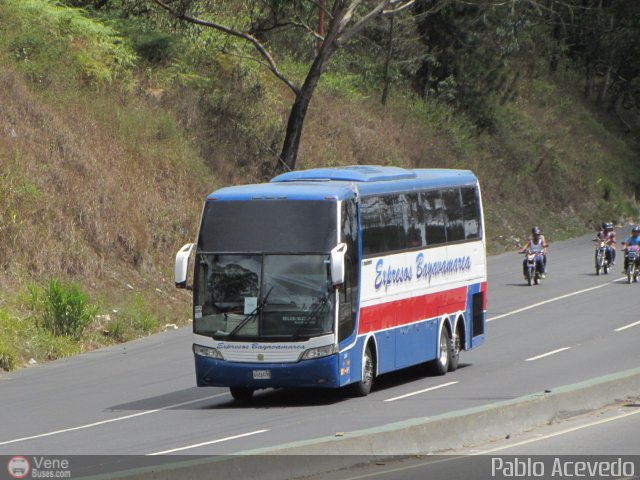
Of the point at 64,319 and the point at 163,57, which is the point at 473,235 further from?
the point at 163,57

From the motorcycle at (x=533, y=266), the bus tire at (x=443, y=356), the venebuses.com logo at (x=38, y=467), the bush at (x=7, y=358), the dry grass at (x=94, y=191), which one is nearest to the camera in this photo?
the venebuses.com logo at (x=38, y=467)

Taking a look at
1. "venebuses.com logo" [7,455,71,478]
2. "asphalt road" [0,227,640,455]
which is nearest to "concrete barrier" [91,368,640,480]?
"venebuses.com logo" [7,455,71,478]

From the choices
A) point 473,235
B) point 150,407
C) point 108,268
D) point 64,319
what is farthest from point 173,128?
point 150,407

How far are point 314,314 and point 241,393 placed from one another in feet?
7.08

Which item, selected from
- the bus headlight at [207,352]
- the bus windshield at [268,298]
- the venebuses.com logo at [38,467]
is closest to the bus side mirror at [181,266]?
Result: the bus windshield at [268,298]

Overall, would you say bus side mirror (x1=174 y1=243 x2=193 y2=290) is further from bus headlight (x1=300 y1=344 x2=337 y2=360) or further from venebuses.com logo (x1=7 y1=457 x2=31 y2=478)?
venebuses.com logo (x1=7 y1=457 x2=31 y2=478)

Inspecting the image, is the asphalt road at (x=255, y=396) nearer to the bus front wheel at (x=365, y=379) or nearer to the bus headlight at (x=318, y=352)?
the bus front wheel at (x=365, y=379)

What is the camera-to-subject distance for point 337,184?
19578 millimetres

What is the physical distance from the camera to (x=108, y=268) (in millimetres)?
30094

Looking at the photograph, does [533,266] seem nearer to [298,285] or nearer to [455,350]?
[455,350]

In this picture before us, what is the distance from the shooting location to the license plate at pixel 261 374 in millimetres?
18219

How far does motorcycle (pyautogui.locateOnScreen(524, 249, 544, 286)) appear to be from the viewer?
120ft

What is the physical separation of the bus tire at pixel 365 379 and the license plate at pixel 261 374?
5.38 feet

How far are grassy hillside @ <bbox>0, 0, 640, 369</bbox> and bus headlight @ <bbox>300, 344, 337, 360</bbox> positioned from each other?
314 inches
